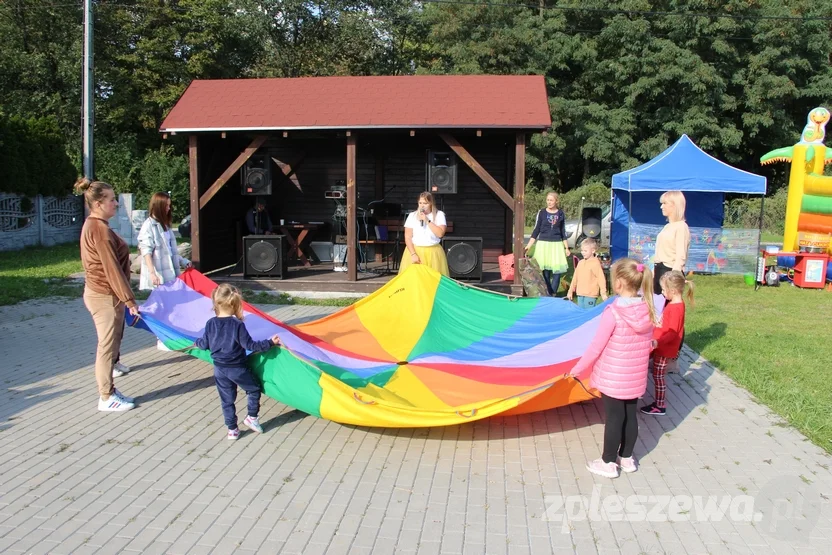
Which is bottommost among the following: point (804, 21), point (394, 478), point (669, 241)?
point (394, 478)

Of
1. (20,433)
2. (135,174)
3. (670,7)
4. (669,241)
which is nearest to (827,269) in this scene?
(669,241)

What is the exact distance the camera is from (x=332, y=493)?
3.86 meters

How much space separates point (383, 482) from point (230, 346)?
1319 mm

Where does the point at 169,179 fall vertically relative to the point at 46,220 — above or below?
above

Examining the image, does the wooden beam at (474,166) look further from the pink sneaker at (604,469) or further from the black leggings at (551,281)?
the pink sneaker at (604,469)

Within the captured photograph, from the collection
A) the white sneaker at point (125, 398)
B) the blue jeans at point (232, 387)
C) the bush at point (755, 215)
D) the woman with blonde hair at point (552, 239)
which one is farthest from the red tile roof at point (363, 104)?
the bush at point (755, 215)

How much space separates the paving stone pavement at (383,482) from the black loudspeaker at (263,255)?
498 cm

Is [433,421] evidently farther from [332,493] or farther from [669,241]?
[669,241]

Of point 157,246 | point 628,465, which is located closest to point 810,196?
point 628,465

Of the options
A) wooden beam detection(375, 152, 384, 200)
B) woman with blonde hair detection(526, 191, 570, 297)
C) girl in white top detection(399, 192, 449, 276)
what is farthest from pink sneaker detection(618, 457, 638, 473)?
wooden beam detection(375, 152, 384, 200)

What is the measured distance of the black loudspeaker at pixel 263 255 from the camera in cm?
1060

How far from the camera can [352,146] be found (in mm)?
10320

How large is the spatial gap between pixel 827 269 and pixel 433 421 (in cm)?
1085

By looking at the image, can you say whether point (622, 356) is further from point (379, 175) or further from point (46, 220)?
point (46, 220)
